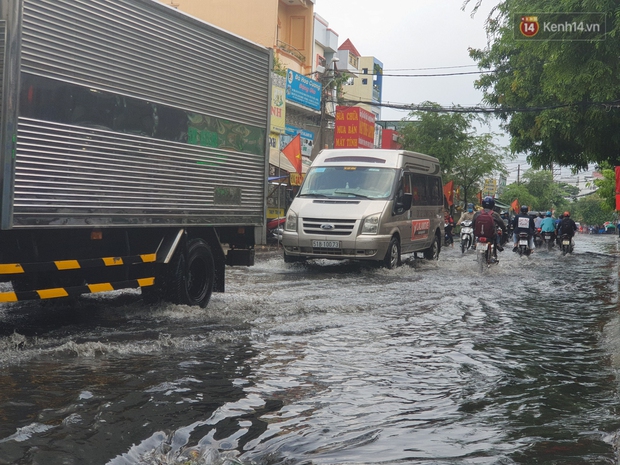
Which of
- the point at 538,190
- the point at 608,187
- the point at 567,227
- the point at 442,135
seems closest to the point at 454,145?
the point at 442,135

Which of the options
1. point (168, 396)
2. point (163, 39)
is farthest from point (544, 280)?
point (168, 396)

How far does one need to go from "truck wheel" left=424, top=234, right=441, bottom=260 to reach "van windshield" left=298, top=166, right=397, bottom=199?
4.14 meters

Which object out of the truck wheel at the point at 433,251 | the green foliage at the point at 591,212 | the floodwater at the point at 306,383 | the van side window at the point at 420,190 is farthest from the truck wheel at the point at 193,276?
the green foliage at the point at 591,212

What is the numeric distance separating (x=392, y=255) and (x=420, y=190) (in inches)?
111

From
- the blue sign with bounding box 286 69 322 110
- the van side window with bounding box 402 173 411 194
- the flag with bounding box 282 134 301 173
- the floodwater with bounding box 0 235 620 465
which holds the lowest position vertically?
the floodwater with bounding box 0 235 620 465

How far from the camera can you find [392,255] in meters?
16.6

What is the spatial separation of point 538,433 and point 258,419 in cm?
158

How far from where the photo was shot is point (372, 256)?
15773 millimetres

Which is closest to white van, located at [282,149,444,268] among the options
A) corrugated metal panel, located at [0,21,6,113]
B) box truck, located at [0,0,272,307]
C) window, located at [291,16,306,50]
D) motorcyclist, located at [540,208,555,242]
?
box truck, located at [0,0,272,307]

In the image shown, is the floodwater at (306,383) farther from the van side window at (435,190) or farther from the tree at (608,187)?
the tree at (608,187)

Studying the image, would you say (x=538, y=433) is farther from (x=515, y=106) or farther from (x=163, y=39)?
(x=515, y=106)

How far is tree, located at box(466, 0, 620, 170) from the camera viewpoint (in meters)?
11.4

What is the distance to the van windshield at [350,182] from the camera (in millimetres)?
16703

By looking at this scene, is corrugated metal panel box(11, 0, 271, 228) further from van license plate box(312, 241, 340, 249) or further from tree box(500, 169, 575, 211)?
tree box(500, 169, 575, 211)
